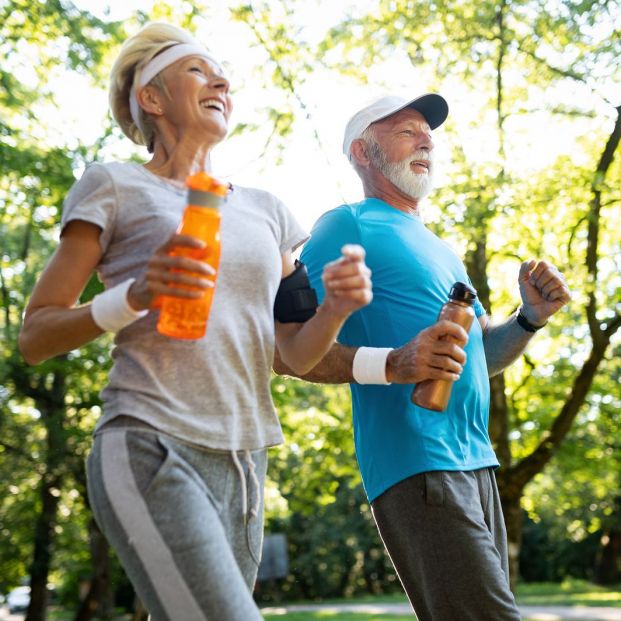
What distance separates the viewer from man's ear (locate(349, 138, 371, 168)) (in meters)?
3.94

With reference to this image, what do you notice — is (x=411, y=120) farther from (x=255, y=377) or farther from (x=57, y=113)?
(x=57, y=113)

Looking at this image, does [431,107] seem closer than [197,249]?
No

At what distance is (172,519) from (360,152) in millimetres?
2251

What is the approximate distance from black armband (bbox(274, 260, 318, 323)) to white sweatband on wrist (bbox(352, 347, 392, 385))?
0.38m

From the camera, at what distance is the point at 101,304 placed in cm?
221

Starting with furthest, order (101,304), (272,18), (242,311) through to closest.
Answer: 1. (272,18)
2. (242,311)
3. (101,304)

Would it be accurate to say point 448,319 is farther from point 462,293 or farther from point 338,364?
point 338,364

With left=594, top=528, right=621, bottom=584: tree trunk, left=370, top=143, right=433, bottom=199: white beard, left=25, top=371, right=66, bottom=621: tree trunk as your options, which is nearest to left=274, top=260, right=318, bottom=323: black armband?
left=370, top=143, right=433, bottom=199: white beard

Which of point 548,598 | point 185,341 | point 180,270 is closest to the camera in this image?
point 180,270

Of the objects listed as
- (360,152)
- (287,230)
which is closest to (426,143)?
(360,152)

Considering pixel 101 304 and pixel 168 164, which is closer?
pixel 101 304

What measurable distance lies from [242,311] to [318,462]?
14.5 m

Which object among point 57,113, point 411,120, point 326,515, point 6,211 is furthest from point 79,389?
point 326,515

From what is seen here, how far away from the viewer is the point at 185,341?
2287mm
